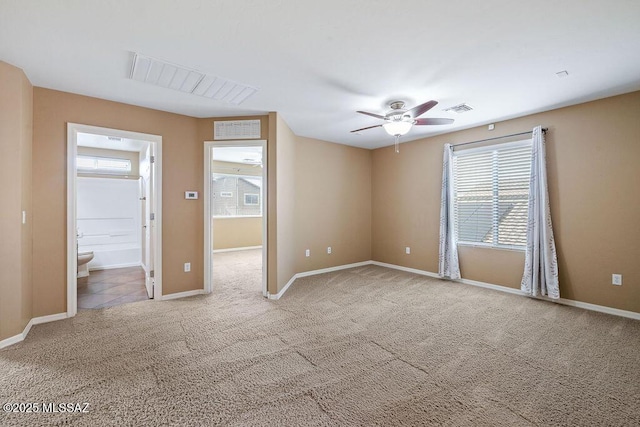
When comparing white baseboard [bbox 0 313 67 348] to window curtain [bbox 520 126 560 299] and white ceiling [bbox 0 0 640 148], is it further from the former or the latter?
window curtain [bbox 520 126 560 299]

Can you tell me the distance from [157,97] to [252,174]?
489cm

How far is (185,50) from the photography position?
88.1 inches

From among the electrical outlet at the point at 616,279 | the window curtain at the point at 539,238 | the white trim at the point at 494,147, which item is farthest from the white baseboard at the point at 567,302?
the white trim at the point at 494,147

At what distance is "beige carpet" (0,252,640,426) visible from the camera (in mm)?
1646

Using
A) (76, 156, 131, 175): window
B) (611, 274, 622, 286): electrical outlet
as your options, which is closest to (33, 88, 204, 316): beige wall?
(76, 156, 131, 175): window

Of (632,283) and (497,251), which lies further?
(497,251)

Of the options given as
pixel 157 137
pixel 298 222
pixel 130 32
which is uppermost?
pixel 130 32

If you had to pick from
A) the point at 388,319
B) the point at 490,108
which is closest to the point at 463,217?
the point at 490,108

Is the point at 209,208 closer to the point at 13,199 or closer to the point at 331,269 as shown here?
the point at 13,199

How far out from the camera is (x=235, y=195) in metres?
7.90

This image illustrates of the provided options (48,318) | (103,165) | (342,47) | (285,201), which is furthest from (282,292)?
(103,165)

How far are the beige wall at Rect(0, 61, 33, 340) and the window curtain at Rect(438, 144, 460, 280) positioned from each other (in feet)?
17.6

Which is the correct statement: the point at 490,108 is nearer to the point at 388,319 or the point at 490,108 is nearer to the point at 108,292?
the point at 388,319

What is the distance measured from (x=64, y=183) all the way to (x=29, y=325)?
59.5 inches
